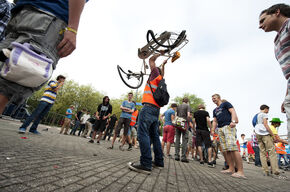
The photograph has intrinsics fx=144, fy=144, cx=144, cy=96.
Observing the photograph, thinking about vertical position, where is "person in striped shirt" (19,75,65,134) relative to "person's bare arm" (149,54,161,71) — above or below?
below

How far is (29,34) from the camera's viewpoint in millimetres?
1288

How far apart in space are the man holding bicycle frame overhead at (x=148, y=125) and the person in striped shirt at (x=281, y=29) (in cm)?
171

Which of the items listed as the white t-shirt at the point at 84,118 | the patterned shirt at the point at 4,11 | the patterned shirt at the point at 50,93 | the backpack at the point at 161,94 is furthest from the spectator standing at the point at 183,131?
the white t-shirt at the point at 84,118

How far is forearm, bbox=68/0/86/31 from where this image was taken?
54.5 inches

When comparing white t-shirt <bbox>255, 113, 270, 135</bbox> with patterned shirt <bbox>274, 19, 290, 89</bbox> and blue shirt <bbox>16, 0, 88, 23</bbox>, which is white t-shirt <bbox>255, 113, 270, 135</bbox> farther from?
blue shirt <bbox>16, 0, 88, 23</bbox>

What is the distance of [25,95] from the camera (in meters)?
1.39

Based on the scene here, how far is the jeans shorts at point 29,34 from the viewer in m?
1.26

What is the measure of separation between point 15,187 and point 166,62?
2.82 m

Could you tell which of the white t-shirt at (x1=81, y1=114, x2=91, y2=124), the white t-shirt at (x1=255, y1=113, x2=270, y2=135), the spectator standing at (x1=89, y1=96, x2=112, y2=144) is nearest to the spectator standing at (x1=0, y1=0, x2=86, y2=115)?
the spectator standing at (x1=89, y1=96, x2=112, y2=144)

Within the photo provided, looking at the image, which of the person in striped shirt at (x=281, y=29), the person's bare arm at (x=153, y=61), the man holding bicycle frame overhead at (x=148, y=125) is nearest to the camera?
the person in striped shirt at (x=281, y=29)

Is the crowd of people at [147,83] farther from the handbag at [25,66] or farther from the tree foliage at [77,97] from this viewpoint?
the tree foliage at [77,97]

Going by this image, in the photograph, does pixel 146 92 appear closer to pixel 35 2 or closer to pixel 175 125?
pixel 35 2

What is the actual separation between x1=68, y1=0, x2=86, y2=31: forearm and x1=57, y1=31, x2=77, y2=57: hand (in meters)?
0.09

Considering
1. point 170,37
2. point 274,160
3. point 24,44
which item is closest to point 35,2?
point 24,44
